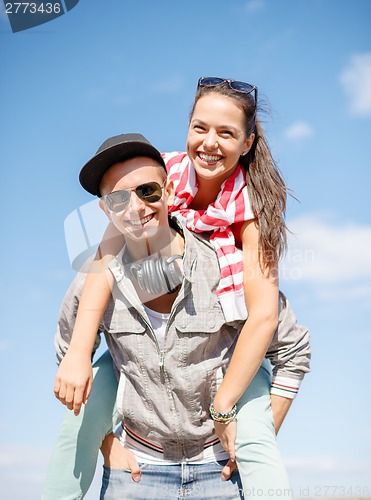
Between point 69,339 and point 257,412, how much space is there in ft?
3.62

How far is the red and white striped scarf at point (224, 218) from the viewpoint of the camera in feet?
11.7

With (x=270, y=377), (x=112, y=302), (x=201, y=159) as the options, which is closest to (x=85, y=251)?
(x=112, y=302)

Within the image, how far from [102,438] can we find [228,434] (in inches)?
30.5

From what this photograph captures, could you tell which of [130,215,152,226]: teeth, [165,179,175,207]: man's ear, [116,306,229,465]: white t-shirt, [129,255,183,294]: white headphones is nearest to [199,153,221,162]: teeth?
[165,179,175,207]: man's ear

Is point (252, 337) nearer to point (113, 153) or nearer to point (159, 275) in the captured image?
point (159, 275)

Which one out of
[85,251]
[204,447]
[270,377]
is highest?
[85,251]

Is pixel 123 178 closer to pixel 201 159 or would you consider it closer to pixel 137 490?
pixel 201 159

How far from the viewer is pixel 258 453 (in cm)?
338

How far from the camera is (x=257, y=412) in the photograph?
354 centimetres

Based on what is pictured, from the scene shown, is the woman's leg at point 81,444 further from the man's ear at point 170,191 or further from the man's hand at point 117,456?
the man's ear at point 170,191

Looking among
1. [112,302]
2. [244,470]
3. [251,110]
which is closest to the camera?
[244,470]

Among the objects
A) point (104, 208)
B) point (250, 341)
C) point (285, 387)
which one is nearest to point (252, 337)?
point (250, 341)

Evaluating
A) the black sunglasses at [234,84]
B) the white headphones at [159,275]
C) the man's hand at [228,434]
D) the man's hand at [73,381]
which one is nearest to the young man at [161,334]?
the white headphones at [159,275]

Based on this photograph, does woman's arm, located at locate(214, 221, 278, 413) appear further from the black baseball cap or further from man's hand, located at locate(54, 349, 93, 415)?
the black baseball cap
